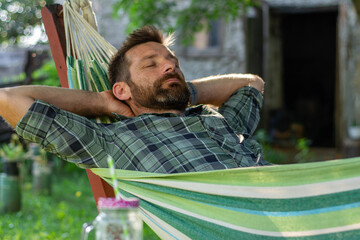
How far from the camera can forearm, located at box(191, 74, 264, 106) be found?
2372 millimetres

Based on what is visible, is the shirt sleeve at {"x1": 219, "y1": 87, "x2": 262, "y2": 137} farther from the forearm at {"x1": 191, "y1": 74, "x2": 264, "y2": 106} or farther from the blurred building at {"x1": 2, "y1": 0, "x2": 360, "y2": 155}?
the blurred building at {"x1": 2, "y1": 0, "x2": 360, "y2": 155}

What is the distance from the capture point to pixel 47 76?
6.32 meters

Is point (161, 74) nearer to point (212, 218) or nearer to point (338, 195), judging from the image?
point (212, 218)

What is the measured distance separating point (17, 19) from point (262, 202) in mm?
16551

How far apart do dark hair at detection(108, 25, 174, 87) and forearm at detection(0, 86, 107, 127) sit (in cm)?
16

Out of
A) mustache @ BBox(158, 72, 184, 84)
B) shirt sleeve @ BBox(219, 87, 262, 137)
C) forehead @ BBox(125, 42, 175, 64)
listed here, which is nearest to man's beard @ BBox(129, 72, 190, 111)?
mustache @ BBox(158, 72, 184, 84)

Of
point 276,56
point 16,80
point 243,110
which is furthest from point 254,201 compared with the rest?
point 276,56

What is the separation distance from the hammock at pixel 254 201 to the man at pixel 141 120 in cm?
12

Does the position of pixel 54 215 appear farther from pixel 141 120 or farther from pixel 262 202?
pixel 262 202

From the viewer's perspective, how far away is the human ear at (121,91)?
207cm

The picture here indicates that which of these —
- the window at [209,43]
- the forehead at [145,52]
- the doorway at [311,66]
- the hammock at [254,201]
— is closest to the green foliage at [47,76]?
the window at [209,43]

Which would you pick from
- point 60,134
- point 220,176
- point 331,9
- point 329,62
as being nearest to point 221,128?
point 220,176

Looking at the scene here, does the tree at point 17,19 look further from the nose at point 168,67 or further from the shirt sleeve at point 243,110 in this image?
the nose at point 168,67

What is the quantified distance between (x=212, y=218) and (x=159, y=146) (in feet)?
1.28
